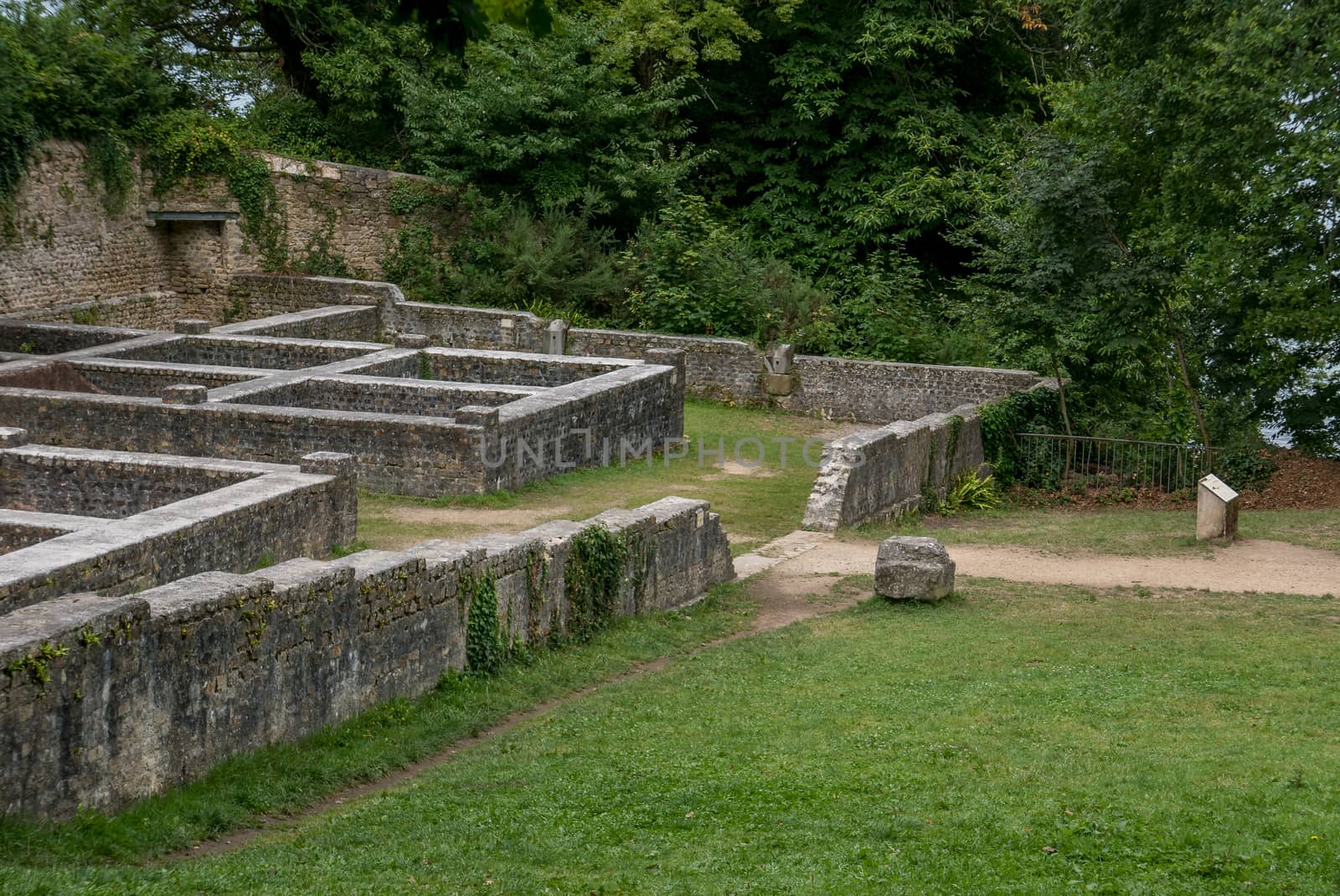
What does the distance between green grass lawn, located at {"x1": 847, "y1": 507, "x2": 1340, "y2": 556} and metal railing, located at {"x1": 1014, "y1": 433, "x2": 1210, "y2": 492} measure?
120cm

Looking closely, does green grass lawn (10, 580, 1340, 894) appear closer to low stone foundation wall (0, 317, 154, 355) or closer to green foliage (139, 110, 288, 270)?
low stone foundation wall (0, 317, 154, 355)

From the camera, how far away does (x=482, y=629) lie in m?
9.68

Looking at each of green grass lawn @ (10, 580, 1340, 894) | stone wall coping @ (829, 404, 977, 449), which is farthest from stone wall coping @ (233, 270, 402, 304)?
green grass lawn @ (10, 580, 1340, 894)

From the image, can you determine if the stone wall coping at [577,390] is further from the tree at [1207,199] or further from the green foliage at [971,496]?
the tree at [1207,199]

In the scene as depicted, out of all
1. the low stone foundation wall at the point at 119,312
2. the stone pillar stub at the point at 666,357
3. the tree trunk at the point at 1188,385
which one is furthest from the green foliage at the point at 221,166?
the tree trunk at the point at 1188,385

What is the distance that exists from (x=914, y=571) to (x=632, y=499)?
4437 millimetres

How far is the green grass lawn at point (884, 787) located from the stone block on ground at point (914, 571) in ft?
4.65

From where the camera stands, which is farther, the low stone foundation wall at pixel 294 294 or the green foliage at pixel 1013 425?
the low stone foundation wall at pixel 294 294

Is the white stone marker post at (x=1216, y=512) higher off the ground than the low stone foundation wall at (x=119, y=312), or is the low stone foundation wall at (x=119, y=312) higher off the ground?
the low stone foundation wall at (x=119, y=312)

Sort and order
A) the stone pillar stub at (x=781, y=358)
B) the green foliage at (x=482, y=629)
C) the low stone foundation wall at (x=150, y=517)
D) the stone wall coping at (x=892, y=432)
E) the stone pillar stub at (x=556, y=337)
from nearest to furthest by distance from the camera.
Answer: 1. the low stone foundation wall at (x=150, y=517)
2. the green foliage at (x=482, y=629)
3. the stone wall coping at (x=892, y=432)
4. the stone pillar stub at (x=781, y=358)
5. the stone pillar stub at (x=556, y=337)

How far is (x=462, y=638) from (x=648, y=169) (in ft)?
63.3

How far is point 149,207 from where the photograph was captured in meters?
25.8

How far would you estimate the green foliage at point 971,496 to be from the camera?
716 inches

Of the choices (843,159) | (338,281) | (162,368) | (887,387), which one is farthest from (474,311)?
(843,159)
